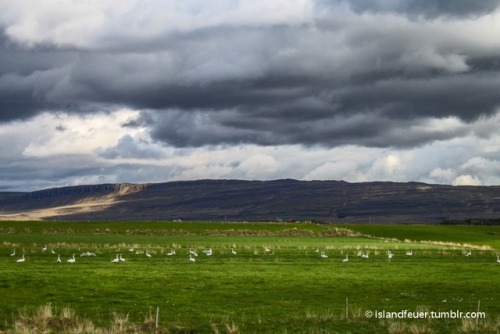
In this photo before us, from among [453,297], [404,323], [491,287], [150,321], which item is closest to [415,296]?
[453,297]

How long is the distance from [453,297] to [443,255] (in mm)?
42194

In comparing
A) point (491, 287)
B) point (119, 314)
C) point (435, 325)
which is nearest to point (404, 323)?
point (435, 325)

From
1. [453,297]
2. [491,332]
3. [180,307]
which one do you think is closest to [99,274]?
[180,307]

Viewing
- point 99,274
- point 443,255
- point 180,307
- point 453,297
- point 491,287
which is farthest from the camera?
point 443,255

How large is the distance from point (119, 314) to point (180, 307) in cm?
390

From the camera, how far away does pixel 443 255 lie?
81.5m

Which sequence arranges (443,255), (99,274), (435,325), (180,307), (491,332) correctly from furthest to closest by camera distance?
(443,255), (99,274), (180,307), (435,325), (491,332)

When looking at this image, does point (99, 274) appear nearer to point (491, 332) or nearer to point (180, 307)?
point (180, 307)

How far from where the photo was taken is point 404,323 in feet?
95.8

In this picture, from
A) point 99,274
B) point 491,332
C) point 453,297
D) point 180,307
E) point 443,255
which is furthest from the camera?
point 443,255

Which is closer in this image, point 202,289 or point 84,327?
point 84,327

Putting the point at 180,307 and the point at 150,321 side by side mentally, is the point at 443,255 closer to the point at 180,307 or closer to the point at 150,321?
the point at 180,307

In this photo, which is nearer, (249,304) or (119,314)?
(119,314)

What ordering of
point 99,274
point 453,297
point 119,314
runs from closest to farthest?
point 119,314
point 453,297
point 99,274
